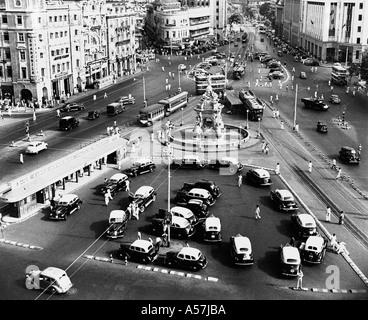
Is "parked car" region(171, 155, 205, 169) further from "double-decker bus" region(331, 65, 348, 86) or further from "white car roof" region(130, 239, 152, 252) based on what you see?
"double-decker bus" region(331, 65, 348, 86)

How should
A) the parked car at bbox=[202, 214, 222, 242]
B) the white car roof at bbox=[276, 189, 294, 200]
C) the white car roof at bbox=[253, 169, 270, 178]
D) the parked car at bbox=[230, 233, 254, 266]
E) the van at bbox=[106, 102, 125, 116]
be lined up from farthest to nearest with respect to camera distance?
the van at bbox=[106, 102, 125, 116] → the white car roof at bbox=[253, 169, 270, 178] → the white car roof at bbox=[276, 189, 294, 200] → the parked car at bbox=[202, 214, 222, 242] → the parked car at bbox=[230, 233, 254, 266]

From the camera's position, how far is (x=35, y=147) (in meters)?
72.5

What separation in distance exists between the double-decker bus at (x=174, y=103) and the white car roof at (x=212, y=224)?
4818cm

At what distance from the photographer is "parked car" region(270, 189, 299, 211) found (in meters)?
52.6

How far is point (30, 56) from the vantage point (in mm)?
101688

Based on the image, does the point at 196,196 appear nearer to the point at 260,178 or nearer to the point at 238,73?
the point at 260,178

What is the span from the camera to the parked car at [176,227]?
153 feet

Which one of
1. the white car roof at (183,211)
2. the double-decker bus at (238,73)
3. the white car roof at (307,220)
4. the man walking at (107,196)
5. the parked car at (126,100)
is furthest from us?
the double-decker bus at (238,73)

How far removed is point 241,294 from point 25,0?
79.5 meters

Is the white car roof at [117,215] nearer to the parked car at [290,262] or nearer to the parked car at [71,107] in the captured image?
the parked car at [290,262]

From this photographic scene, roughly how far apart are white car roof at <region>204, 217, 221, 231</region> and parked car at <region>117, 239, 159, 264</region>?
5418mm

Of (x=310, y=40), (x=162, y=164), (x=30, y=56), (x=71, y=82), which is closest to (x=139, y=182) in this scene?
(x=162, y=164)

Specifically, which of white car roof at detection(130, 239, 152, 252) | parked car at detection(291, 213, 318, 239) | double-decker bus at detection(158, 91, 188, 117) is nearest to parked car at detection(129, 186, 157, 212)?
white car roof at detection(130, 239, 152, 252)

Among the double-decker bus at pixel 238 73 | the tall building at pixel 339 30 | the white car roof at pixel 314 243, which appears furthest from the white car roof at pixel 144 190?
the tall building at pixel 339 30
